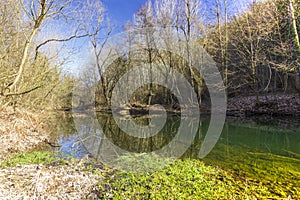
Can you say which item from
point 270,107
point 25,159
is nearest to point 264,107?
point 270,107

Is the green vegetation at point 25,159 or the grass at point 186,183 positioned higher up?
the green vegetation at point 25,159

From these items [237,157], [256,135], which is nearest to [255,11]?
[256,135]

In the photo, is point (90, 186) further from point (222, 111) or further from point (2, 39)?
point (222, 111)

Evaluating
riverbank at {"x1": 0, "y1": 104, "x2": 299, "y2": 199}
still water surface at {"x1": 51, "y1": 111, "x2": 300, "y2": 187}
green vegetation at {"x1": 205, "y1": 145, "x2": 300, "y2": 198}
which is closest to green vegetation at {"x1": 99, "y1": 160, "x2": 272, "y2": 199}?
riverbank at {"x1": 0, "y1": 104, "x2": 299, "y2": 199}

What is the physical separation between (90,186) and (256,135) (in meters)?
8.15

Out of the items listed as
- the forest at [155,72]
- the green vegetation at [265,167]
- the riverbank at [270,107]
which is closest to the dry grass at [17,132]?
the forest at [155,72]

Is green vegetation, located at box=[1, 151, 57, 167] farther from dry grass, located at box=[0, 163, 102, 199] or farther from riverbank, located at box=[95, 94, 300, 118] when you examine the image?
riverbank, located at box=[95, 94, 300, 118]

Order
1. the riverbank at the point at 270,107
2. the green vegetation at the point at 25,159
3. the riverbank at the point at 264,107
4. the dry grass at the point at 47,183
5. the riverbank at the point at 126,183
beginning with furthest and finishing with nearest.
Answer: the riverbank at the point at 264,107, the riverbank at the point at 270,107, the green vegetation at the point at 25,159, the riverbank at the point at 126,183, the dry grass at the point at 47,183

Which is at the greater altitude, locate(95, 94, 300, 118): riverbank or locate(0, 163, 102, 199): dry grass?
locate(95, 94, 300, 118): riverbank

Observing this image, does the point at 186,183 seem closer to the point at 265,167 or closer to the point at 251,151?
the point at 265,167

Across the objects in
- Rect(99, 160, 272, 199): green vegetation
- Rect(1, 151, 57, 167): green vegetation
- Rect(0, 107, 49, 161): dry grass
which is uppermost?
Rect(0, 107, 49, 161): dry grass

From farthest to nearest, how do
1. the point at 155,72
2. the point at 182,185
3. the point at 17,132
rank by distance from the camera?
the point at 155,72 → the point at 17,132 → the point at 182,185

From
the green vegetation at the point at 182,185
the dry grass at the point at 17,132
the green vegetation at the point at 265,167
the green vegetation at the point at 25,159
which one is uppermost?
the dry grass at the point at 17,132

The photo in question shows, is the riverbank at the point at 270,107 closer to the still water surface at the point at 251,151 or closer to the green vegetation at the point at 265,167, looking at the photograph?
the still water surface at the point at 251,151
